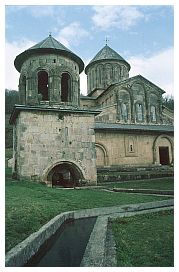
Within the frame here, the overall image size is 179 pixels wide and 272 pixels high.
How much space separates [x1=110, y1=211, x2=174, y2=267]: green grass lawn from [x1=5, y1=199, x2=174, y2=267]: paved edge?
0.73 meters

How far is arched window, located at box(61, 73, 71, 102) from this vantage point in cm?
1472

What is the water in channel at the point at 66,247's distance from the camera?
4207 millimetres

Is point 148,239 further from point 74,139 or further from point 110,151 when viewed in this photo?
point 110,151

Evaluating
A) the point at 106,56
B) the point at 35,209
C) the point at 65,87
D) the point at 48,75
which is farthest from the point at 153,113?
the point at 35,209

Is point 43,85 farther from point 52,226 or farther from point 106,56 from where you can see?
point 106,56

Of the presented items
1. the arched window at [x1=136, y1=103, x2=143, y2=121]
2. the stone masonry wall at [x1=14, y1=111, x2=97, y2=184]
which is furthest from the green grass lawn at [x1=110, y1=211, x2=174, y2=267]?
the arched window at [x1=136, y1=103, x2=143, y2=121]

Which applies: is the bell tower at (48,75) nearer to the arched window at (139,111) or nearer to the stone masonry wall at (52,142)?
the stone masonry wall at (52,142)

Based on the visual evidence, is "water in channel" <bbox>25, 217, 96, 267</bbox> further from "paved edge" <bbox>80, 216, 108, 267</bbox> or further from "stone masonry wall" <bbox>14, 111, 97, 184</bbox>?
"stone masonry wall" <bbox>14, 111, 97, 184</bbox>

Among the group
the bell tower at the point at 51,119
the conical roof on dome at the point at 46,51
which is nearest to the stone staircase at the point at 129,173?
the bell tower at the point at 51,119

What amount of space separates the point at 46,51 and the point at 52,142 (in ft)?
15.7

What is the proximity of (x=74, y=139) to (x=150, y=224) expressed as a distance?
806cm

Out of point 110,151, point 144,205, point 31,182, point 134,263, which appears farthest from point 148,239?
point 110,151

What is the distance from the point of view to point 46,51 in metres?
14.4

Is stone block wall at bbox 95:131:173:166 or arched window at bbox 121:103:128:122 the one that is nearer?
stone block wall at bbox 95:131:173:166
